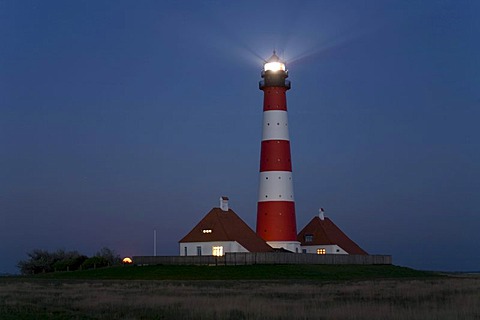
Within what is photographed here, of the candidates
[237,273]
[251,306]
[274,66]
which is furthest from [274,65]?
[251,306]

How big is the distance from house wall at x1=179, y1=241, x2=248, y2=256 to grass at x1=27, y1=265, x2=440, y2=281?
5.36 meters

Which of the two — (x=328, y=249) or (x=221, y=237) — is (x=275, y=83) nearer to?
(x=221, y=237)

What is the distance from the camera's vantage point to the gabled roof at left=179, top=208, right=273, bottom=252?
5669cm

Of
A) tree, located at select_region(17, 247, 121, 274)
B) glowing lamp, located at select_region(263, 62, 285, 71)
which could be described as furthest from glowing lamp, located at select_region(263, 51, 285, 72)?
tree, located at select_region(17, 247, 121, 274)

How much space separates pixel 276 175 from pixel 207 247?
803 cm

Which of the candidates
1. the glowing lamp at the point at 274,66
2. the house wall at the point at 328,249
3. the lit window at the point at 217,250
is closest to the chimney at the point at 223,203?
the lit window at the point at 217,250

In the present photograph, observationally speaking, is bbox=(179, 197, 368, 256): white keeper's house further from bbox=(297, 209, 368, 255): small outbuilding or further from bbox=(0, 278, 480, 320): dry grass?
bbox=(0, 278, 480, 320): dry grass

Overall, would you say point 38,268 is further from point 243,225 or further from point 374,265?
point 374,265

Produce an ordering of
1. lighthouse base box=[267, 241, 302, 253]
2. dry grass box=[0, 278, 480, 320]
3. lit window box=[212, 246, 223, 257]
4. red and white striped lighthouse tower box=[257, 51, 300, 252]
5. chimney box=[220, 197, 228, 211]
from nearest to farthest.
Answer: dry grass box=[0, 278, 480, 320] < red and white striped lighthouse tower box=[257, 51, 300, 252] < lighthouse base box=[267, 241, 302, 253] < lit window box=[212, 246, 223, 257] < chimney box=[220, 197, 228, 211]

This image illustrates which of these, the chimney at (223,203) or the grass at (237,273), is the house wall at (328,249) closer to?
the chimney at (223,203)

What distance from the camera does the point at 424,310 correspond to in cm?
2052

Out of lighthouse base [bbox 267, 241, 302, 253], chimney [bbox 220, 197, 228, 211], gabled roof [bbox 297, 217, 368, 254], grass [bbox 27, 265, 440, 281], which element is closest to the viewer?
grass [bbox 27, 265, 440, 281]

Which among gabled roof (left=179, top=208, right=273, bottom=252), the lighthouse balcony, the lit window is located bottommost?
the lit window

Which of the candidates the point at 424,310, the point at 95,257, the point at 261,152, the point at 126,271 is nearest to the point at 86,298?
the point at 424,310
